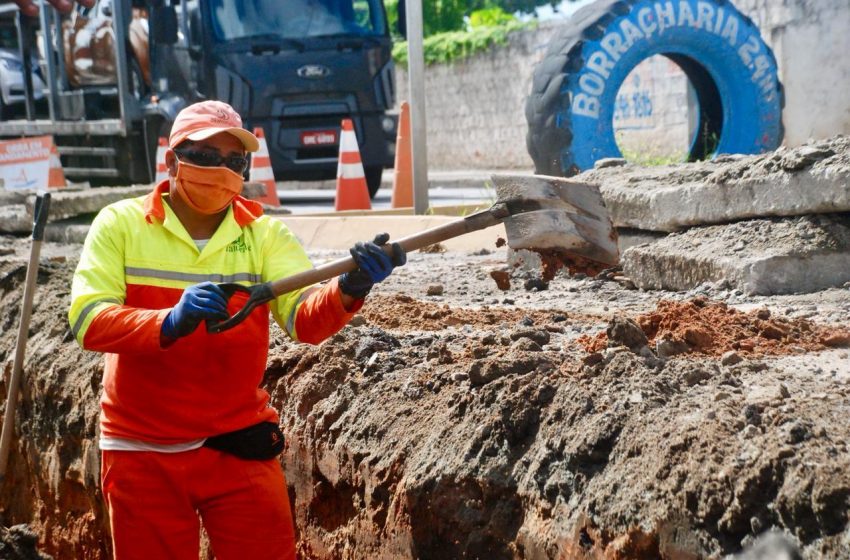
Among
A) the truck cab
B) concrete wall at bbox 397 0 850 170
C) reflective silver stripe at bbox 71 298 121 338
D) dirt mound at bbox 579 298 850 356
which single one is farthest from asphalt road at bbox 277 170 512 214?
reflective silver stripe at bbox 71 298 121 338

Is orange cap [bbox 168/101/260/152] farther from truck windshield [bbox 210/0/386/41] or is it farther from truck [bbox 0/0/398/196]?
truck windshield [bbox 210/0/386/41]

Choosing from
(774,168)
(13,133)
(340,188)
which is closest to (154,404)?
(774,168)

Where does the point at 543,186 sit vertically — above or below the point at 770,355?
above

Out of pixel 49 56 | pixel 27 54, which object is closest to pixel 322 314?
pixel 49 56

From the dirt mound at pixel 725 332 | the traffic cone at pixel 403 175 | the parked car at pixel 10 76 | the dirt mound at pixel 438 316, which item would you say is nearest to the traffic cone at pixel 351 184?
the traffic cone at pixel 403 175

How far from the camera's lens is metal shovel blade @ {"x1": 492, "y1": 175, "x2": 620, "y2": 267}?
4.27 meters

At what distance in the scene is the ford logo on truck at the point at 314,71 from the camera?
549 inches

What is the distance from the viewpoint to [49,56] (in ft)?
47.8

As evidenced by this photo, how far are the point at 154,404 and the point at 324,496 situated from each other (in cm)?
108

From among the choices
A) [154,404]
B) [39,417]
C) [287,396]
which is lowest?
[39,417]

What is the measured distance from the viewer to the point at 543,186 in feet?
14.2

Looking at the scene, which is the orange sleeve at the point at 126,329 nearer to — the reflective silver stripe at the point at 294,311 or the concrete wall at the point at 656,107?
the reflective silver stripe at the point at 294,311

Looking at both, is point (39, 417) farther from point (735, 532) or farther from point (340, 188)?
point (340, 188)

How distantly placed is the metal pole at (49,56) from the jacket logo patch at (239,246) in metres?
11.8
